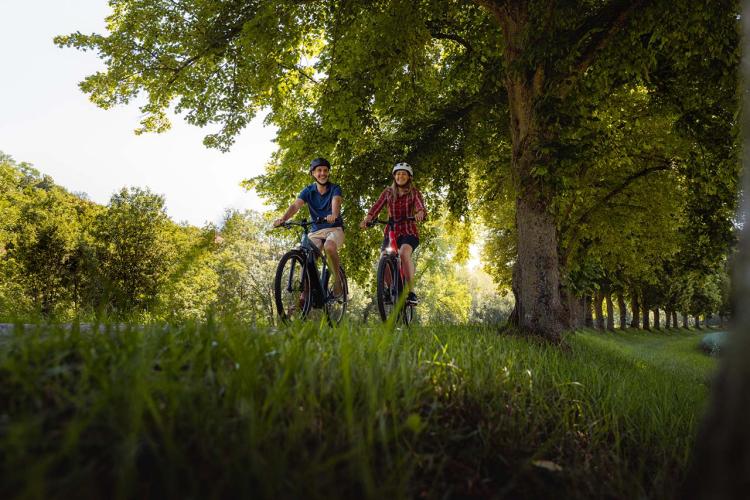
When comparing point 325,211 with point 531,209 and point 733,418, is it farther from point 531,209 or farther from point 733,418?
point 733,418

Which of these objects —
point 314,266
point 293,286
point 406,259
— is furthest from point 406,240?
point 293,286

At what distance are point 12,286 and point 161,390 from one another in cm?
2339

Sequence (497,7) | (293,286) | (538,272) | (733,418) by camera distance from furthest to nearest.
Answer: (497,7) → (538,272) → (293,286) → (733,418)

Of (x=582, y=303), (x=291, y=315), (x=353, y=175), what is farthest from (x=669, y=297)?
(x=291, y=315)

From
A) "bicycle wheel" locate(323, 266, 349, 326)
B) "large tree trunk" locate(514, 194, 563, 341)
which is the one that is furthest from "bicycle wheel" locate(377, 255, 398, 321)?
"large tree trunk" locate(514, 194, 563, 341)

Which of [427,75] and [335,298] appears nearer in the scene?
[335,298]

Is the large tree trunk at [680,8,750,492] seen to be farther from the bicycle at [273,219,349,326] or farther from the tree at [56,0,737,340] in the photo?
the tree at [56,0,737,340]

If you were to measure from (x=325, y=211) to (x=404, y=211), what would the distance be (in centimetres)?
130

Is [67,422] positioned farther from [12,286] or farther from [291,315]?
[12,286]

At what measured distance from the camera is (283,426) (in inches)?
62.4

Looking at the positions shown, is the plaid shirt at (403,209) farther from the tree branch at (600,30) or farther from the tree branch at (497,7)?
the tree branch at (497,7)

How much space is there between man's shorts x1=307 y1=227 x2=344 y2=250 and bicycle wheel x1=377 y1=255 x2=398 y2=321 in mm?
756

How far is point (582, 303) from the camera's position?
1154 inches

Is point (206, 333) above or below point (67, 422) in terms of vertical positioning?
above
